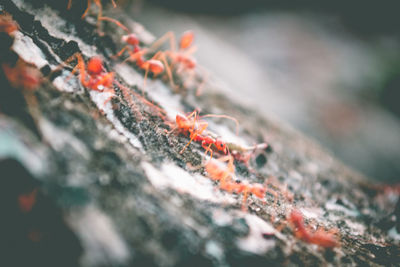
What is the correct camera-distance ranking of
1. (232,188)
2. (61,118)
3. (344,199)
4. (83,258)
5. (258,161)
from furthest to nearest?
(344,199), (258,161), (232,188), (61,118), (83,258)

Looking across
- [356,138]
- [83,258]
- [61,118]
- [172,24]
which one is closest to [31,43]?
[61,118]

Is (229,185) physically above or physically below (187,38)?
below

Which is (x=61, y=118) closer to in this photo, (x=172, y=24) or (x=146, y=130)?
(x=146, y=130)

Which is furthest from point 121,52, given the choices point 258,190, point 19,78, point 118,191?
point 258,190

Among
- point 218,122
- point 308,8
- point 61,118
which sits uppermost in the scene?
point 308,8

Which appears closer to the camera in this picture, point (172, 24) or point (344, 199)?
point (344, 199)

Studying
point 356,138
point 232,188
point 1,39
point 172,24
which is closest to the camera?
point 1,39

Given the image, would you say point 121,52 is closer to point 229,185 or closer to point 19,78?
point 19,78
